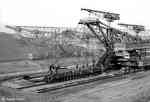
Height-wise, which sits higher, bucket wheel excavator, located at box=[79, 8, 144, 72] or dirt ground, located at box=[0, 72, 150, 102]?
bucket wheel excavator, located at box=[79, 8, 144, 72]

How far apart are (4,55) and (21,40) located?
1696cm

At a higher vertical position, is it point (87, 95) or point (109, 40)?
point (109, 40)

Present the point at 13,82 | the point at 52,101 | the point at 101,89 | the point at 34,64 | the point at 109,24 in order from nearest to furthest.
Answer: the point at 52,101
the point at 101,89
the point at 13,82
the point at 109,24
the point at 34,64

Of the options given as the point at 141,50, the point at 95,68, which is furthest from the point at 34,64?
the point at 141,50

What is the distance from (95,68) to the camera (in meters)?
28.3

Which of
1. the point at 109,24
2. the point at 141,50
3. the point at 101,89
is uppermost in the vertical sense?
the point at 109,24

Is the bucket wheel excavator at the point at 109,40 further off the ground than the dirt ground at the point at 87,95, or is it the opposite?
the bucket wheel excavator at the point at 109,40

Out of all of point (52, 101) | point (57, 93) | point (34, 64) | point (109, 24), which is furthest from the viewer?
point (34, 64)

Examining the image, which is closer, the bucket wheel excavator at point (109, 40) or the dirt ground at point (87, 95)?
the dirt ground at point (87, 95)

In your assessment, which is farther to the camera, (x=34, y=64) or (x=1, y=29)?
(x=1, y=29)

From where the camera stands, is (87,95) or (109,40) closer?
(87,95)

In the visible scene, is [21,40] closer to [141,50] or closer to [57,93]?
[141,50]

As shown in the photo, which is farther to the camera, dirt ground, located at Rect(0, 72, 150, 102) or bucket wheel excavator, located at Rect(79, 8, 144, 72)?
bucket wheel excavator, located at Rect(79, 8, 144, 72)

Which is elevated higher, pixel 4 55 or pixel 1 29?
pixel 1 29
